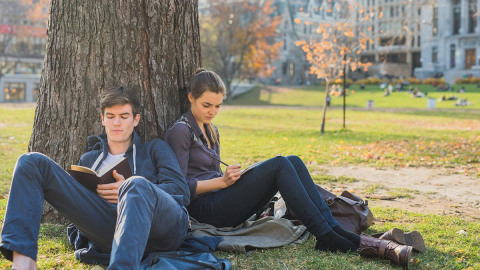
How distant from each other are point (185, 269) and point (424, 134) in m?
13.6

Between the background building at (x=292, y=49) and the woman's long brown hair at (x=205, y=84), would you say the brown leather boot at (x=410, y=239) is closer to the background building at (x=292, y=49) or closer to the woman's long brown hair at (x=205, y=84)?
the woman's long brown hair at (x=205, y=84)

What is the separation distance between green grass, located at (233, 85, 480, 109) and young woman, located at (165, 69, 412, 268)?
2988cm

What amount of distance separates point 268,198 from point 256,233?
0.29m

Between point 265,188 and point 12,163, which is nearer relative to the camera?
point 265,188

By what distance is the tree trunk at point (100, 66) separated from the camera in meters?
4.31

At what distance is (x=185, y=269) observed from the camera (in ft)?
10.3

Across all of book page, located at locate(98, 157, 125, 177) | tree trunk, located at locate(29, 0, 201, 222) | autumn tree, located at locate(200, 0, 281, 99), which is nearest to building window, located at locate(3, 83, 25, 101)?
autumn tree, located at locate(200, 0, 281, 99)

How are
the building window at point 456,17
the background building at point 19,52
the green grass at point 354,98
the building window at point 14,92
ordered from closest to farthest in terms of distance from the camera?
the green grass at point 354,98, the background building at point 19,52, the building window at point 14,92, the building window at point 456,17

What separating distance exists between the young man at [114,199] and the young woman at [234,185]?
0.97ft

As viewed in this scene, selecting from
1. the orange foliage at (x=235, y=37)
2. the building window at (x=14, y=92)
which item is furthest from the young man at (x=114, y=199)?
the building window at (x=14, y=92)

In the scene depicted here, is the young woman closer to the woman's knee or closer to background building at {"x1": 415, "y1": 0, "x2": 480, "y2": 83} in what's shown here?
the woman's knee

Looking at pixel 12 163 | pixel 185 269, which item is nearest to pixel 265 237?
pixel 185 269

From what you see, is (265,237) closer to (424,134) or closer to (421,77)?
(424,134)

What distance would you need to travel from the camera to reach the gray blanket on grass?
151 inches
